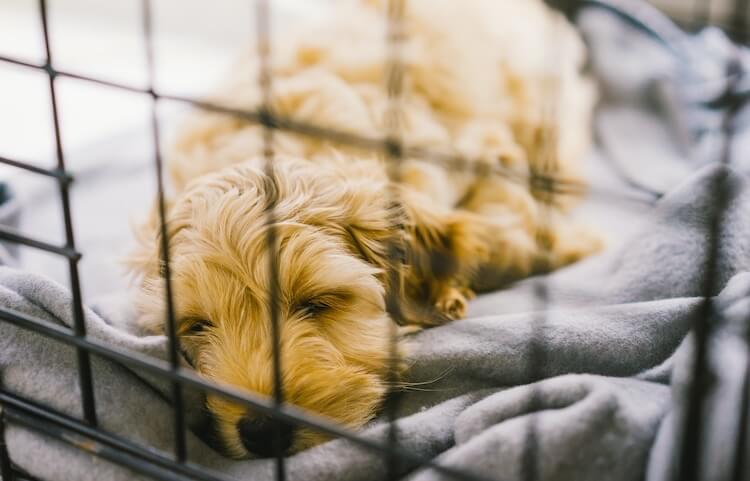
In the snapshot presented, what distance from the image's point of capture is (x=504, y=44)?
8.77ft

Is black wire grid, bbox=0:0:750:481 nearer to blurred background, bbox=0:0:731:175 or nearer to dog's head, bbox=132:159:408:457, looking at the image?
dog's head, bbox=132:159:408:457

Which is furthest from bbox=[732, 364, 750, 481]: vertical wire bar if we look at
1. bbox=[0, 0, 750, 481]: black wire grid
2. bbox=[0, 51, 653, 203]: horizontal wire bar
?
bbox=[0, 51, 653, 203]: horizontal wire bar

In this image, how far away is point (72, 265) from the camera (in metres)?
1.19

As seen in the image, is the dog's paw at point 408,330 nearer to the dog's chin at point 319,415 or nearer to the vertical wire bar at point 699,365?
the dog's chin at point 319,415

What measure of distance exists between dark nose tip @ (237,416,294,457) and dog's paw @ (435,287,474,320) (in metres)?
0.43

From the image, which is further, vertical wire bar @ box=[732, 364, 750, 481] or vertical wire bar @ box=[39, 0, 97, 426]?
vertical wire bar @ box=[39, 0, 97, 426]

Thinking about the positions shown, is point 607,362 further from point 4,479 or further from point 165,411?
point 4,479

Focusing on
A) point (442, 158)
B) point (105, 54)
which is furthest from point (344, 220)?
point (105, 54)

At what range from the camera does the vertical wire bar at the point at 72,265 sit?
1177 mm

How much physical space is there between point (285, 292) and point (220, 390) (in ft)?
1.33

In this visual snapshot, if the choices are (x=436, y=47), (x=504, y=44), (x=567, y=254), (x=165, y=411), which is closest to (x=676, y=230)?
(x=567, y=254)

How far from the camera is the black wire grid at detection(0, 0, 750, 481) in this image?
2.97ft

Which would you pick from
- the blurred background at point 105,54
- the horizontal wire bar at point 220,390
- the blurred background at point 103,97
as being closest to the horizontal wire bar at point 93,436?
the horizontal wire bar at point 220,390

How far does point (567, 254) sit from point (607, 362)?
76 centimetres
